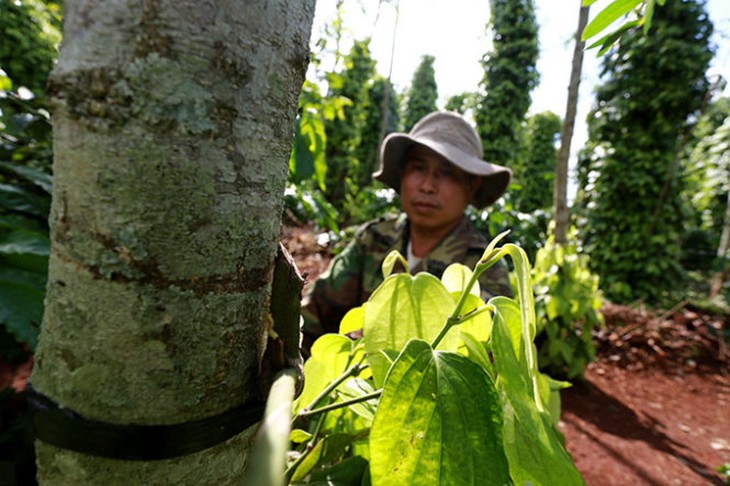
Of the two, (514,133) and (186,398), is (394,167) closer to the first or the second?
(186,398)

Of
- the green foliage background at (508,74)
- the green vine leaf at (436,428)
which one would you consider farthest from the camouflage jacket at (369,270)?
the green foliage background at (508,74)

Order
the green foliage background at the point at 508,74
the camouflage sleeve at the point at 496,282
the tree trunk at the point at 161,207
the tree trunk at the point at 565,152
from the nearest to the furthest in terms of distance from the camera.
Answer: the tree trunk at the point at 161,207 < the camouflage sleeve at the point at 496,282 < the tree trunk at the point at 565,152 < the green foliage background at the point at 508,74

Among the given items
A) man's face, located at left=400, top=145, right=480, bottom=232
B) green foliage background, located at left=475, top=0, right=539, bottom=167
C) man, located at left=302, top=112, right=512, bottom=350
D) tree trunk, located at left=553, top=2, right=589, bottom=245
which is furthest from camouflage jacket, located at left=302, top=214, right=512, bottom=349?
green foliage background, located at left=475, top=0, right=539, bottom=167

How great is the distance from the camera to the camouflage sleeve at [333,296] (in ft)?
4.75

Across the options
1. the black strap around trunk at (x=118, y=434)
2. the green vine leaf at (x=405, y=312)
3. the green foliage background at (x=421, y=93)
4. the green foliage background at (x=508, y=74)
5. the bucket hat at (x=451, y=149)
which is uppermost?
the green foliage background at (x=421, y=93)

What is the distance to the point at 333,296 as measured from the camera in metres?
1.51

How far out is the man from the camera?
1475 mm

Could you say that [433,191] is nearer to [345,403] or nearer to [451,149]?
[451,149]

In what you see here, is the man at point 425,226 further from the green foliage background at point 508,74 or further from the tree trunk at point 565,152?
the green foliage background at point 508,74

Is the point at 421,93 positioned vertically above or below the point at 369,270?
above

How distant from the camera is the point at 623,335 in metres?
3.82

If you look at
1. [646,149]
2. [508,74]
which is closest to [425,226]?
[646,149]

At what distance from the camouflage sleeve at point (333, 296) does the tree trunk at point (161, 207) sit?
115 centimetres

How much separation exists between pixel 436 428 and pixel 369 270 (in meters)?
1.34
